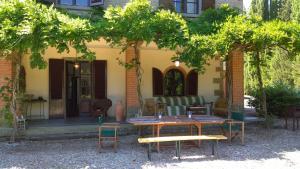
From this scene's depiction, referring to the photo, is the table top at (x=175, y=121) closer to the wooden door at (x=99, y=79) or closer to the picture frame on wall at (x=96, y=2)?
the wooden door at (x=99, y=79)

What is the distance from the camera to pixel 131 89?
12.0 m

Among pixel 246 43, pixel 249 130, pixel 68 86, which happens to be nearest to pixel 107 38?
pixel 246 43

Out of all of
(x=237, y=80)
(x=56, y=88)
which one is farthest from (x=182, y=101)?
(x=56, y=88)

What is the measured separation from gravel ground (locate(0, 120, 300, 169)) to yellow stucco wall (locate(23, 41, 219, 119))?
11.7ft

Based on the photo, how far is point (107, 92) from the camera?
14.0 meters

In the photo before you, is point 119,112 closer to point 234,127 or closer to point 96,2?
point 96,2

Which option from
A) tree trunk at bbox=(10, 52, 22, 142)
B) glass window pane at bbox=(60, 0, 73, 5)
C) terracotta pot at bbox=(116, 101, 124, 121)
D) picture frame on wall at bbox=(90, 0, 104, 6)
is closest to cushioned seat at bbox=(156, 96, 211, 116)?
terracotta pot at bbox=(116, 101, 124, 121)

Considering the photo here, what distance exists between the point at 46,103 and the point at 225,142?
6832mm

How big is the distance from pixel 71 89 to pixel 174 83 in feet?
14.3

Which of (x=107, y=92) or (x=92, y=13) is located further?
(x=107, y=92)

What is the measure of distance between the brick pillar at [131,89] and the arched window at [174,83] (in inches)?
125

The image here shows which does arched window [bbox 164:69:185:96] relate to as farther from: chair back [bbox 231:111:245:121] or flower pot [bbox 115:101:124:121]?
chair back [bbox 231:111:245:121]

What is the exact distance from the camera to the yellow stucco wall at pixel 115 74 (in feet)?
42.8

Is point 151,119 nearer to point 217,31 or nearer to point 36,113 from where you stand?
point 217,31
